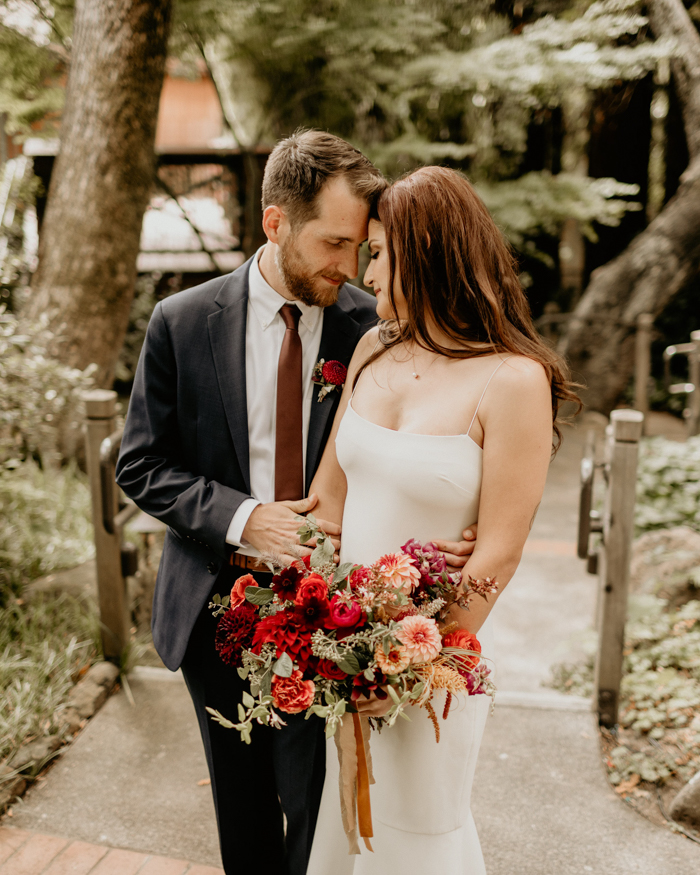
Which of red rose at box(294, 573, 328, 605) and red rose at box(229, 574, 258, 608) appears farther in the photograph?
red rose at box(229, 574, 258, 608)

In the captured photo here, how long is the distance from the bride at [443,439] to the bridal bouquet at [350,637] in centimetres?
18

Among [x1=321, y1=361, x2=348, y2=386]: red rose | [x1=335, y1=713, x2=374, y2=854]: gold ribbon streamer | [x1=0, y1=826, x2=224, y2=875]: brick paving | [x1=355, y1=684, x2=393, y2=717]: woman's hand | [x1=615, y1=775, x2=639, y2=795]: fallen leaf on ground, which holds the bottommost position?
[x1=0, y1=826, x2=224, y2=875]: brick paving

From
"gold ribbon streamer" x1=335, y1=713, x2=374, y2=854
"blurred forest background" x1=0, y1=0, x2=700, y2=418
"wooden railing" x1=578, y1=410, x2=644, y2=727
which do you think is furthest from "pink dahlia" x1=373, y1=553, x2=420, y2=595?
"blurred forest background" x1=0, y1=0, x2=700, y2=418

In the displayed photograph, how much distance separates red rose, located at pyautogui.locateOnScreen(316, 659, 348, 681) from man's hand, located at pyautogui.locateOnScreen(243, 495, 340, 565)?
1.49 ft

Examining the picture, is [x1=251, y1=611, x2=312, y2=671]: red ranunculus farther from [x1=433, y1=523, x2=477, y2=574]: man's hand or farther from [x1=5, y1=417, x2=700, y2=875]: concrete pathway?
[x1=5, y1=417, x2=700, y2=875]: concrete pathway

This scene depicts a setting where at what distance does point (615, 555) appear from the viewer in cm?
314

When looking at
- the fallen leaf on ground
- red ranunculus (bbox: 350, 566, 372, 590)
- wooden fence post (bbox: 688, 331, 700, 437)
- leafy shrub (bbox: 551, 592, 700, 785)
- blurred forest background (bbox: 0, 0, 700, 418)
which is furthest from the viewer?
wooden fence post (bbox: 688, 331, 700, 437)

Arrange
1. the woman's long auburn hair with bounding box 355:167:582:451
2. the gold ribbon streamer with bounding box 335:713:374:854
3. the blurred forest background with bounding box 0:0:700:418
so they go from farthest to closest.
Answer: the blurred forest background with bounding box 0:0:700:418 → the woman's long auburn hair with bounding box 355:167:582:451 → the gold ribbon streamer with bounding box 335:713:374:854

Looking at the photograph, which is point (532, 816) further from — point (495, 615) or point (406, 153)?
point (406, 153)

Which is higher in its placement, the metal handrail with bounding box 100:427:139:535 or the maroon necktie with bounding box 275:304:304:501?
the maroon necktie with bounding box 275:304:304:501

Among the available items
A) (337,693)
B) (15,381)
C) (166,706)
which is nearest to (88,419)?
(15,381)

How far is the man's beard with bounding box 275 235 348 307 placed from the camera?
2086 mm

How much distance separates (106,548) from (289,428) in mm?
1750

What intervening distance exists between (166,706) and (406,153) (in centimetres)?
609
